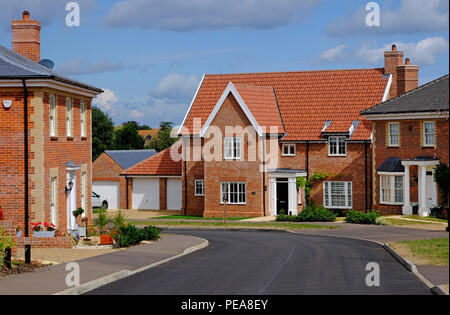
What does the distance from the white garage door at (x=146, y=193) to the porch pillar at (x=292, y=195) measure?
42.2 feet

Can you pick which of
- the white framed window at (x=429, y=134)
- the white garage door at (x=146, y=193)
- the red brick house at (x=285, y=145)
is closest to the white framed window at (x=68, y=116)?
the red brick house at (x=285, y=145)

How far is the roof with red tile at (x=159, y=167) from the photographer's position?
185 feet

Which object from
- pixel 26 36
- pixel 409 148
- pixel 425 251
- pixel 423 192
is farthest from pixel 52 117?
pixel 409 148

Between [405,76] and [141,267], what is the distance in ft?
110

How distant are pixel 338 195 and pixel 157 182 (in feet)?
49.7

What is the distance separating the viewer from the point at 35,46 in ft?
115

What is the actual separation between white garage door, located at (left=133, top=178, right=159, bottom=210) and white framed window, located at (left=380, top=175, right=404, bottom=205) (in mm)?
18624

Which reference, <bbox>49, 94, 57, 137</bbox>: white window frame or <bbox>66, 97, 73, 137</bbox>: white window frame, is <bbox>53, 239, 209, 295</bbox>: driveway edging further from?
<bbox>66, 97, 73, 137</bbox>: white window frame

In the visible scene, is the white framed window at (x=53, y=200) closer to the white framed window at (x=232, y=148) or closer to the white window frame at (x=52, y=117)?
the white window frame at (x=52, y=117)

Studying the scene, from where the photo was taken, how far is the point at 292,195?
48.9 m

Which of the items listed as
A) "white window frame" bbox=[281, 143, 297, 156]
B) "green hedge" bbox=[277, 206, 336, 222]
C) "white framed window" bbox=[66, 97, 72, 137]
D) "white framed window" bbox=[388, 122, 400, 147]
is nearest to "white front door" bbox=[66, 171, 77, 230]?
"white framed window" bbox=[66, 97, 72, 137]

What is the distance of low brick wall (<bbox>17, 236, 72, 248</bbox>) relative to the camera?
88.2 ft

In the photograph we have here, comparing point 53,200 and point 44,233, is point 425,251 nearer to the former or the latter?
point 44,233

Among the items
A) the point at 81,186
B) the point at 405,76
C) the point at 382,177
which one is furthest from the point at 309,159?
the point at 81,186
